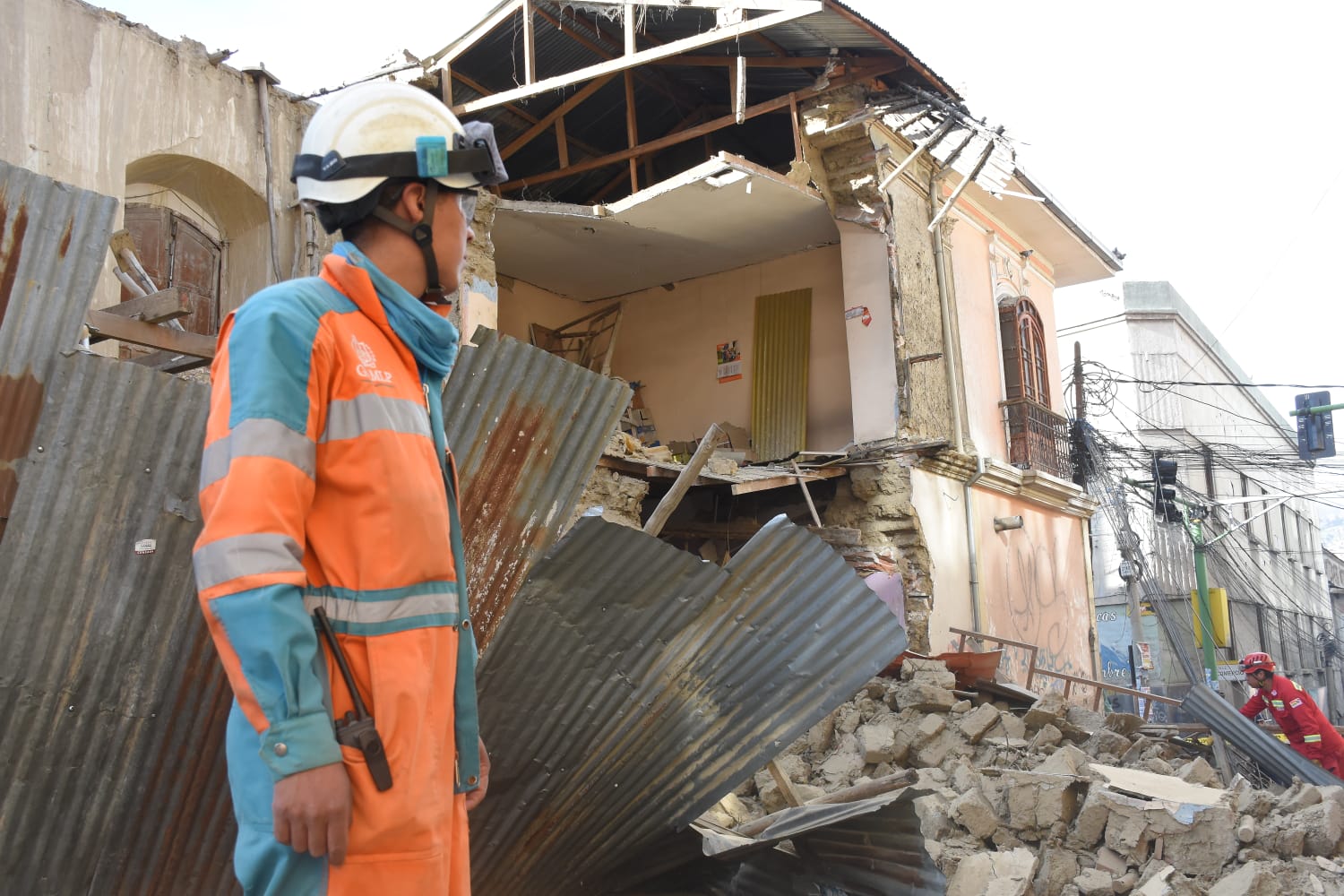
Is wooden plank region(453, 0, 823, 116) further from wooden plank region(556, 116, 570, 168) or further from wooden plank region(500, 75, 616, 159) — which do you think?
wooden plank region(556, 116, 570, 168)

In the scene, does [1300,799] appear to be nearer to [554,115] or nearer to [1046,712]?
[1046,712]

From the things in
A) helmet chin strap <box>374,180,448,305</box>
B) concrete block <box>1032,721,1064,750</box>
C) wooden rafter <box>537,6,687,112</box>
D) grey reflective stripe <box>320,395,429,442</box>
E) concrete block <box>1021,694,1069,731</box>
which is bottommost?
concrete block <box>1032,721,1064,750</box>

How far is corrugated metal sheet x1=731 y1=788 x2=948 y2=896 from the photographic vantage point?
3.46 meters

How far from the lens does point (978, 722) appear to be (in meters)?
7.98

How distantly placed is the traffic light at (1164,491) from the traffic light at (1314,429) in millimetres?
2220

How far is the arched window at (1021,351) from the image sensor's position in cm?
1622

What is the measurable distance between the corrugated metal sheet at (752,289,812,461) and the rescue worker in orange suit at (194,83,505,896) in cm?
1179

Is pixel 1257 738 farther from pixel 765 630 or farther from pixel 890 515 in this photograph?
pixel 765 630

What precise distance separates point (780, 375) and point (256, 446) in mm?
12603

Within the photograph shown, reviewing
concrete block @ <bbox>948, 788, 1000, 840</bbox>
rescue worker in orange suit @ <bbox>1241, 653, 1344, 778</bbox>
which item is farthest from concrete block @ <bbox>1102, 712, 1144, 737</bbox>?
concrete block @ <bbox>948, 788, 1000, 840</bbox>

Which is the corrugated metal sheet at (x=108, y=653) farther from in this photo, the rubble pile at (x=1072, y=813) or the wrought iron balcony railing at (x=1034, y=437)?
the wrought iron balcony railing at (x=1034, y=437)

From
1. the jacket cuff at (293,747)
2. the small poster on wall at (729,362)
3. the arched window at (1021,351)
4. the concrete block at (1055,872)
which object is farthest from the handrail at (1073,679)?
the jacket cuff at (293,747)

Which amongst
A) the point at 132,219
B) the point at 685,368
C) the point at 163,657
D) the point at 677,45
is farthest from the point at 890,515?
the point at 163,657

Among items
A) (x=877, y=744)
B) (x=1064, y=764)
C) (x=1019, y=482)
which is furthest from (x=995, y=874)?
(x=1019, y=482)
